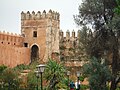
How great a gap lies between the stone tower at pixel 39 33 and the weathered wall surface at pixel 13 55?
116 centimetres

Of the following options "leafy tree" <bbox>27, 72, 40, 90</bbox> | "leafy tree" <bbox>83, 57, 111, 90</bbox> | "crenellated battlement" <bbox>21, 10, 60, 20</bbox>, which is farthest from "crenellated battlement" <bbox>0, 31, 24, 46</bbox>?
"leafy tree" <bbox>83, 57, 111, 90</bbox>

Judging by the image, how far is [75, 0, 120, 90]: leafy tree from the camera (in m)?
26.8

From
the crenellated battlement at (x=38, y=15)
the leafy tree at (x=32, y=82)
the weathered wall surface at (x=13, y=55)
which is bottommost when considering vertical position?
the leafy tree at (x=32, y=82)

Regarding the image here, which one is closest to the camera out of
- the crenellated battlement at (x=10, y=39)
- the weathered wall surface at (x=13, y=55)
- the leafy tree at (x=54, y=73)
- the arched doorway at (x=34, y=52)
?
the leafy tree at (x=54, y=73)

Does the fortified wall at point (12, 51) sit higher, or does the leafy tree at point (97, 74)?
the fortified wall at point (12, 51)

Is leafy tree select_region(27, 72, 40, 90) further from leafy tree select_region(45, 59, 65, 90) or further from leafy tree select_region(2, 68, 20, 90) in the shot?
leafy tree select_region(45, 59, 65, 90)

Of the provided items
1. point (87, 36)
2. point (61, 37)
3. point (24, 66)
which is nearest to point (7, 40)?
point (24, 66)

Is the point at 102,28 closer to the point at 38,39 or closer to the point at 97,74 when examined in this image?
the point at 97,74

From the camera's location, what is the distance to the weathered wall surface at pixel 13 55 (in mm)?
55456

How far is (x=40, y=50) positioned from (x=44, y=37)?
1559mm

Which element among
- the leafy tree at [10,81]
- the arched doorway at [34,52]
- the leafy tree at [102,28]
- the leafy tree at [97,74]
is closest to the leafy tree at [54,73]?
the leafy tree at [10,81]

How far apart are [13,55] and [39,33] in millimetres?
5556

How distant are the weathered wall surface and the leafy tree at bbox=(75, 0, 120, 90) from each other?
91.3 ft

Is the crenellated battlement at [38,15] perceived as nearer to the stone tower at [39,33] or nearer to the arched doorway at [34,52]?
the stone tower at [39,33]
